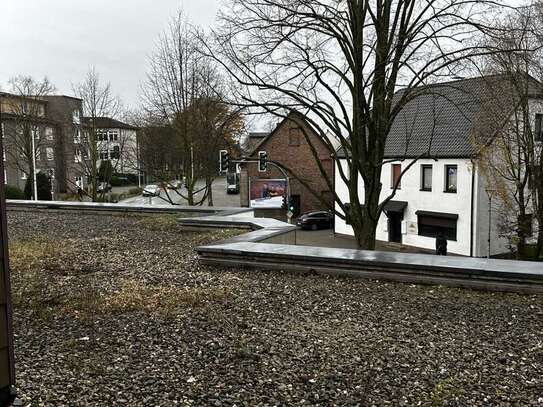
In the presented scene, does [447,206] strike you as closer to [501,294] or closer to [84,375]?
[501,294]

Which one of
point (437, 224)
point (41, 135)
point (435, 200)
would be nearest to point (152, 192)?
point (41, 135)

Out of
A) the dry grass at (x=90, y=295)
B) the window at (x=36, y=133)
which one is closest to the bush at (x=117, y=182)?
the window at (x=36, y=133)

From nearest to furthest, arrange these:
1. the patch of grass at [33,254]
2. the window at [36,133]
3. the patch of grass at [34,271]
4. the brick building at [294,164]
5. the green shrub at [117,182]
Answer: the patch of grass at [34,271]
the patch of grass at [33,254]
the window at [36,133]
the brick building at [294,164]
the green shrub at [117,182]

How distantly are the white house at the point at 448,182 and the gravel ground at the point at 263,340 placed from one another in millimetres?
19331

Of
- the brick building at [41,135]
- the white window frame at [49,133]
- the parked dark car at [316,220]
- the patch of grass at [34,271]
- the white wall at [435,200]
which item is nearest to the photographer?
the patch of grass at [34,271]

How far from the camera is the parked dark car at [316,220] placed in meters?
40.4

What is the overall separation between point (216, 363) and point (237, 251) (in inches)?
175

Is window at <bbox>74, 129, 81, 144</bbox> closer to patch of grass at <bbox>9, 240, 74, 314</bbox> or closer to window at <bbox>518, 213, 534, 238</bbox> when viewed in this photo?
patch of grass at <bbox>9, 240, 74, 314</bbox>

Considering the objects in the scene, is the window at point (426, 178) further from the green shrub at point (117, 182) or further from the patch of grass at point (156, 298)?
the green shrub at point (117, 182)

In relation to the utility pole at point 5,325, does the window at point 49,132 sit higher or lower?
higher

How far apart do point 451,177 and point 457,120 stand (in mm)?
3841

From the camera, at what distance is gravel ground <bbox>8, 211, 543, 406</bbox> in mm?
3967

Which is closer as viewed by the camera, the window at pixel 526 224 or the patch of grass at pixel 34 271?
the patch of grass at pixel 34 271

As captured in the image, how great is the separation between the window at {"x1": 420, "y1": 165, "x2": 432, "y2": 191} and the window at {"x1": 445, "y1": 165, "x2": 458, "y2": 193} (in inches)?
56.4
